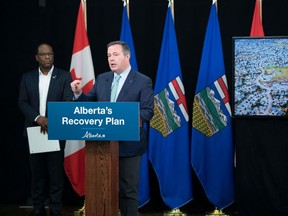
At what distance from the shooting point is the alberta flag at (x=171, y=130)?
5445 millimetres

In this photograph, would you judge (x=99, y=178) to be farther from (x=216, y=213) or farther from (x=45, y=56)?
(x=216, y=213)

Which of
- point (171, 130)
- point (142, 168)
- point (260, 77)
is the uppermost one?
point (260, 77)

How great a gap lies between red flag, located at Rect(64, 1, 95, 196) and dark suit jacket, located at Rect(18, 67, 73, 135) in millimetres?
425

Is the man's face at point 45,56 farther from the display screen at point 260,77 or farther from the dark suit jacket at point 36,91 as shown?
the display screen at point 260,77

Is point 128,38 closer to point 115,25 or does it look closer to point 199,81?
point 115,25

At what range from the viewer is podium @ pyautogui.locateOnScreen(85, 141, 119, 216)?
140 inches

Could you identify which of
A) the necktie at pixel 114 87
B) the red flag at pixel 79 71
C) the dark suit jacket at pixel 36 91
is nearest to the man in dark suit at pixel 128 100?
the necktie at pixel 114 87

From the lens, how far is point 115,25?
19.2 feet

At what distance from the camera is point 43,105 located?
5156mm

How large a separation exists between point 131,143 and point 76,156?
1.77 meters

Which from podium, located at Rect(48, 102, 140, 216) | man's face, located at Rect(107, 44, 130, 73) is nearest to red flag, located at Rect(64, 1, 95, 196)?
man's face, located at Rect(107, 44, 130, 73)

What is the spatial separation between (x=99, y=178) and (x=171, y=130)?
2029 mm

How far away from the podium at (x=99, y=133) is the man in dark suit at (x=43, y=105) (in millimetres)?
1639

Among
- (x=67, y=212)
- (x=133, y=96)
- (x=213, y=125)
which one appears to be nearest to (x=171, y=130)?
(x=213, y=125)
